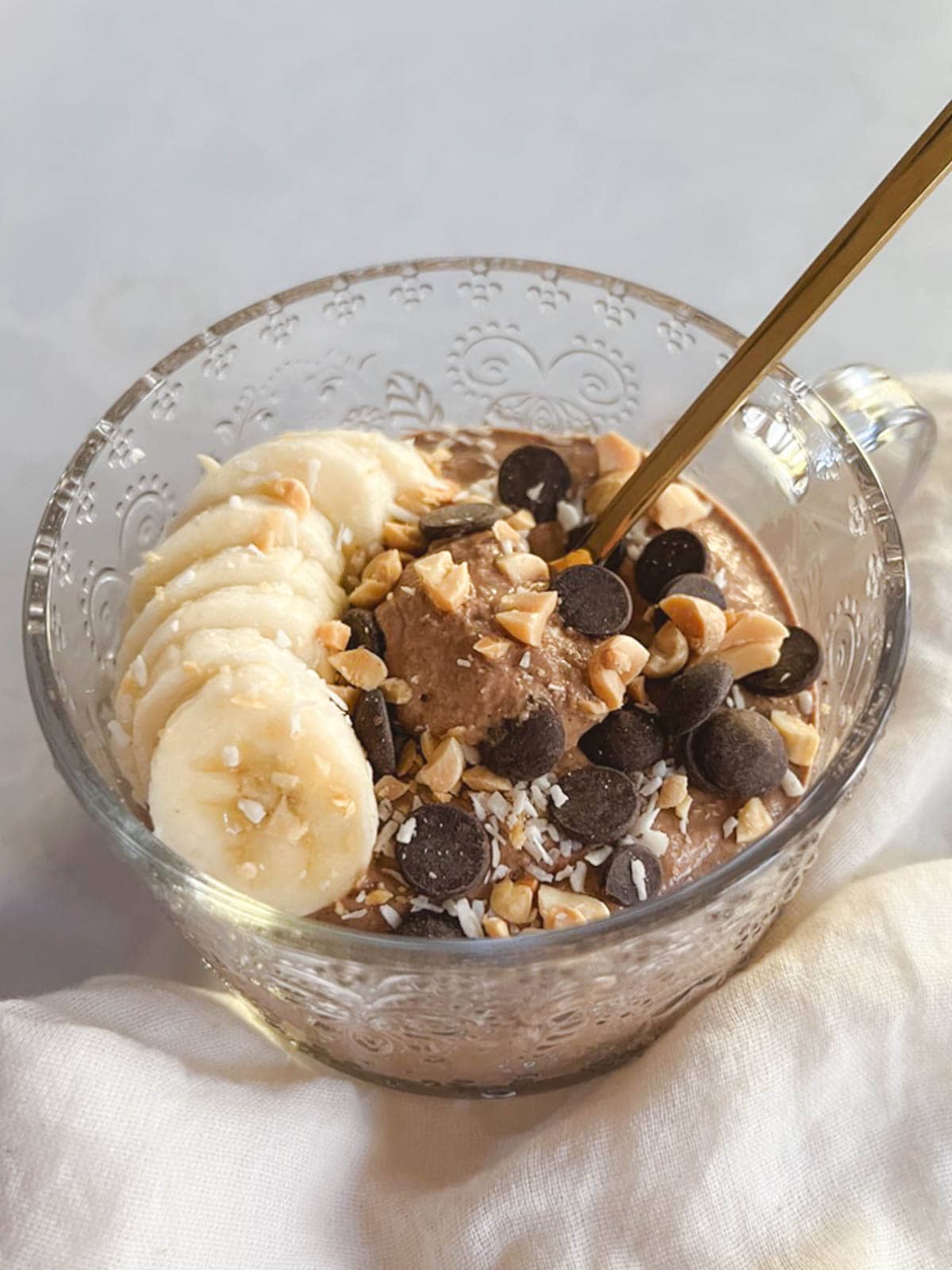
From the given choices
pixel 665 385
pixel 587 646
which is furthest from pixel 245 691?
pixel 665 385

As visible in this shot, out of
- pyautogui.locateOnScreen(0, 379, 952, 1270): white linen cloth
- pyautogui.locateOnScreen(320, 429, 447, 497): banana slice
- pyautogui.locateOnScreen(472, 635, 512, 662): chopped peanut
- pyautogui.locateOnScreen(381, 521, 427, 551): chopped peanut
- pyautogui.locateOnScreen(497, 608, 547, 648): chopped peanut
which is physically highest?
pyautogui.locateOnScreen(497, 608, 547, 648): chopped peanut

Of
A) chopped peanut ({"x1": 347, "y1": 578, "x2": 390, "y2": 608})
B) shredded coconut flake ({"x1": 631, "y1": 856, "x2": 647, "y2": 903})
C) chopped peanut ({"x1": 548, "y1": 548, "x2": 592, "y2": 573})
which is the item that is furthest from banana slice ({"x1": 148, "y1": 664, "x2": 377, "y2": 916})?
chopped peanut ({"x1": 548, "y1": 548, "x2": 592, "y2": 573})

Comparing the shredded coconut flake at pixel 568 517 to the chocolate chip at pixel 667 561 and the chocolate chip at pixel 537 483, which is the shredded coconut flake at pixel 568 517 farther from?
the chocolate chip at pixel 667 561

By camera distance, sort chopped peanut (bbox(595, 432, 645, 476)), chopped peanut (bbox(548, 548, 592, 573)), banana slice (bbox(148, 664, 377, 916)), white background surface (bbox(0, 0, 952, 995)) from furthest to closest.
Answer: white background surface (bbox(0, 0, 952, 995)) < chopped peanut (bbox(595, 432, 645, 476)) < chopped peanut (bbox(548, 548, 592, 573)) < banana slice (bbox(148, 664, 377, 916))

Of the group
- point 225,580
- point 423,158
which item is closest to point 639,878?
point 225,580

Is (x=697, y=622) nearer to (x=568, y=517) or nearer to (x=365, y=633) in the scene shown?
(x=568, y=517)

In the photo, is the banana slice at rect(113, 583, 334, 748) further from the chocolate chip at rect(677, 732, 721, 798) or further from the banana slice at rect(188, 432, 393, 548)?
the chocolate chip at rect(677, 732, 721, 798)
